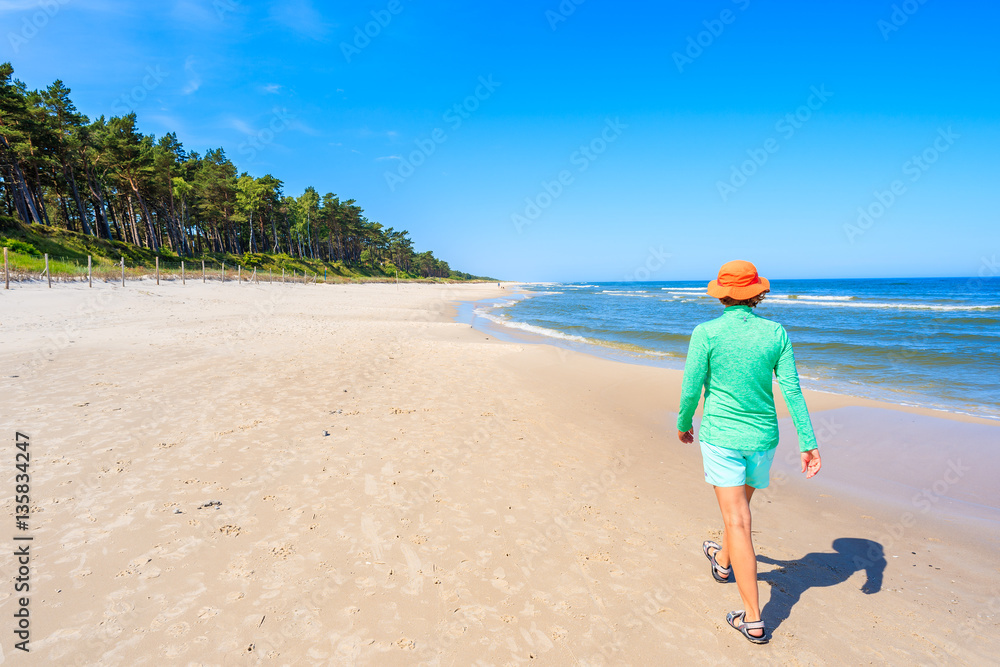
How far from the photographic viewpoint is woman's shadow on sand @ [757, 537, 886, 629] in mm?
2967

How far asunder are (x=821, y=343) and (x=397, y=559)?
19198 millimetres

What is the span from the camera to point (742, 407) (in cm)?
265

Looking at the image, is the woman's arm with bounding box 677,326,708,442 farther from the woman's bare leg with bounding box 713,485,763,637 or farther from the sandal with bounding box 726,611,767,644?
the sandal with bounding box 726,611,767,644

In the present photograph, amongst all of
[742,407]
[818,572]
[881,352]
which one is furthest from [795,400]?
[881,352]

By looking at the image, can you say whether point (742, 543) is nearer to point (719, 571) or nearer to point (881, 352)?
point (719, 571)

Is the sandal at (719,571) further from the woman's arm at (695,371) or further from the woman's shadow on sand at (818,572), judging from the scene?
the woman's arm at (695,371)

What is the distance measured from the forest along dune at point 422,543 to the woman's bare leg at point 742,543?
0.89 feet

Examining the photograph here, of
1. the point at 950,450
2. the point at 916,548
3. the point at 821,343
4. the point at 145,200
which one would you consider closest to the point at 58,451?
the point at 916,548

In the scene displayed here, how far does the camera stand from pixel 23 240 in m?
30.6

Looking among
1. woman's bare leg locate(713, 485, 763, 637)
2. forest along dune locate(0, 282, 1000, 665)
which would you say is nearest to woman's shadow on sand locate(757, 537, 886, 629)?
forest along dune locate(0, 282, 1000, 665)

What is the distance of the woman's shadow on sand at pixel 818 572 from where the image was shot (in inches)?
117

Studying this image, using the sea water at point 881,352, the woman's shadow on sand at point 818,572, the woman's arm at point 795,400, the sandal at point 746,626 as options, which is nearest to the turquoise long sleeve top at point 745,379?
the woman's arm at point 795,400

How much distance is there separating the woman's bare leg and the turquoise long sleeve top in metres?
0.35

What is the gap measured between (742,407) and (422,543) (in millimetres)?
2719
